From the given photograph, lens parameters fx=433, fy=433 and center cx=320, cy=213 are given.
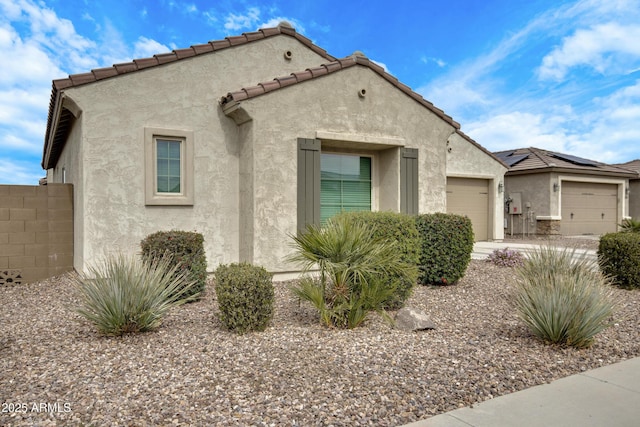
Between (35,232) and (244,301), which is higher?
(35,232)

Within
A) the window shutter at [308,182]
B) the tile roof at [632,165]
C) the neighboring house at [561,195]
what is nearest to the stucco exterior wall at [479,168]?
the neighboring house at [561,195]

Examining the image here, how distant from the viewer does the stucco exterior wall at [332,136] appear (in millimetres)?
8867

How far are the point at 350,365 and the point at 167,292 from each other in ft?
8.79

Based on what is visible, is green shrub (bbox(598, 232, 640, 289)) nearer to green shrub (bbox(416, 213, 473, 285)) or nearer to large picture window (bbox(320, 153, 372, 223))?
green shrub (bbox(416, 213, 473, 285))

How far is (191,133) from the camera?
30.1ft

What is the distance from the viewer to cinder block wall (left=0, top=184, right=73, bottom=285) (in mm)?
9445

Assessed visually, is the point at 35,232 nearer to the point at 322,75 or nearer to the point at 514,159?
the point at 322,75

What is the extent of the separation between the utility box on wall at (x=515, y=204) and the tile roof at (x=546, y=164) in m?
1.22

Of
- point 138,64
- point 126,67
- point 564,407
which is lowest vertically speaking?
point 564,407

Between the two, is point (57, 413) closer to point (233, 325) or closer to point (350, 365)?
point (233, 325)

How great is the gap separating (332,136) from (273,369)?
20.4 ft

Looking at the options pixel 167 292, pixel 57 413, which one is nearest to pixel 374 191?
pixel 167 292

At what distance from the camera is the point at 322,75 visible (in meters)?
9.41

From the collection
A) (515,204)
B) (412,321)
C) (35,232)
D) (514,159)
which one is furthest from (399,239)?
(514,159)
